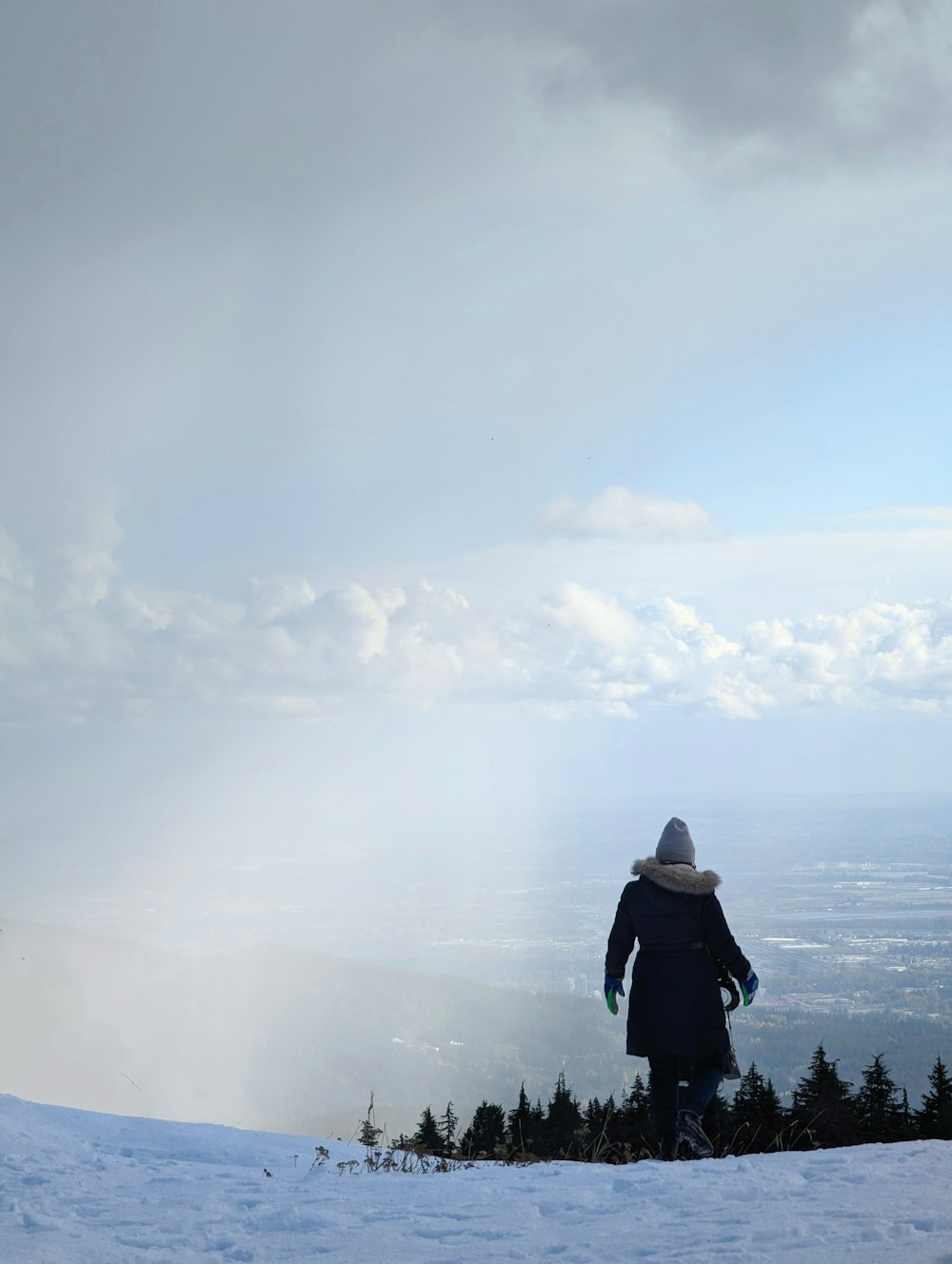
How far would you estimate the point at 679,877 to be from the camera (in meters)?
7.51

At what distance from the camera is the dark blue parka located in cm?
741

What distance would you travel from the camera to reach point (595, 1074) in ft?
241

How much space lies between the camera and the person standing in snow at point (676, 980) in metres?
7.41

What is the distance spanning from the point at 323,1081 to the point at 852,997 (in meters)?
46.3

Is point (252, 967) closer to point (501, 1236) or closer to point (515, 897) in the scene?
point (515, 897)

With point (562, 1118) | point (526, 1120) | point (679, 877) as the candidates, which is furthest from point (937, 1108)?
point (679, 877)

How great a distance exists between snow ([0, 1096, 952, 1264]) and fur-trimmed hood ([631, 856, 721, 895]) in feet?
5.98

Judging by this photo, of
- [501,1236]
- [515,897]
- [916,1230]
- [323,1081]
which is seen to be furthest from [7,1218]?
[515,897]

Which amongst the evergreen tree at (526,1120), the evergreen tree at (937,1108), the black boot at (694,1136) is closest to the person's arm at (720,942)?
the black boot at (694,1136)

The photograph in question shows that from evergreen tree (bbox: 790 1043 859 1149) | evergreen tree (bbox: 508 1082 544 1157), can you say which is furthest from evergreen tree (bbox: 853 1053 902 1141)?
evergreen tree (bbox: 508 1082 544 1157)

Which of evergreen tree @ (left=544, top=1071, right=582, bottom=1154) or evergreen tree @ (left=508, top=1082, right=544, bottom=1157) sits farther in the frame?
evergreen tree @ (left=508, top=1082, right=544, bottom=1157)

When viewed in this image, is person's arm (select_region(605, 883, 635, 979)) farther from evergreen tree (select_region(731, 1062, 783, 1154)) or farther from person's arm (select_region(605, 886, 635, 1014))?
evergreen tree (select_region(731, 1062, 783, 1154))

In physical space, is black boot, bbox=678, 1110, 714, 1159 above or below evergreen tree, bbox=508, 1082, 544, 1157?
above

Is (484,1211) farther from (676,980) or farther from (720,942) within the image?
(720,942)
